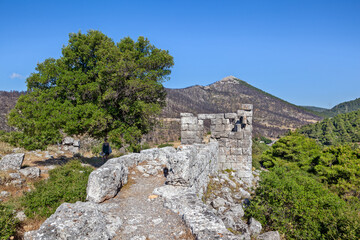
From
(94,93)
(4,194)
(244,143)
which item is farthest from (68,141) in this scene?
(244,143)

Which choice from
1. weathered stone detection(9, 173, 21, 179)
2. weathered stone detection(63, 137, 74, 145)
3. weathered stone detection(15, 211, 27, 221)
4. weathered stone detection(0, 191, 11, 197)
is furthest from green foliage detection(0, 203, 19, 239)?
weathered stone detection(63, 137, 74, 145)

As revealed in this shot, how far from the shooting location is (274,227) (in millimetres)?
8164

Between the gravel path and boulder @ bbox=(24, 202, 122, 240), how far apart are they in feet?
0.88

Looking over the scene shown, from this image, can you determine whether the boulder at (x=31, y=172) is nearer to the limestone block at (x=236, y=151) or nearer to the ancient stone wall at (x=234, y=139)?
the ancient stone wall at (x=234, y=139)

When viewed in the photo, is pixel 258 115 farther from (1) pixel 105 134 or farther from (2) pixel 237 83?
(1) pixel 105 134

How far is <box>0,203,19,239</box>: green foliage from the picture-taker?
4946mm

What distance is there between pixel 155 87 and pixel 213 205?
6.90 meters

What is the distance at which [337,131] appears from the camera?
68.8 m

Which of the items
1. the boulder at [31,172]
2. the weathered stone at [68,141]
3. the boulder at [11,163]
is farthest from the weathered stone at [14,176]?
the weathered stone at [68,141]

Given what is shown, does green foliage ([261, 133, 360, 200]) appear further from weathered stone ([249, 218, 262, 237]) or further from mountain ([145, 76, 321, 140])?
mountain ([145, 76, 321, 140])

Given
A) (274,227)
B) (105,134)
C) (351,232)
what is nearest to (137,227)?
(274,227)

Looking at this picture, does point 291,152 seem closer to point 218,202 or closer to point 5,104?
point 218,202

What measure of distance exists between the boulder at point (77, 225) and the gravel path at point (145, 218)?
0.88 feet

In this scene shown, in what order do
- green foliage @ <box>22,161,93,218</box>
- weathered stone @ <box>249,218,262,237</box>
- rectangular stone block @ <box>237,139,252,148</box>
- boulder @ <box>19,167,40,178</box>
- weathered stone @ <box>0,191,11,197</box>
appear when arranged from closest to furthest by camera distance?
green foliage @ <box>22,161,93,218</box>, weathered stone @ <box>249,218,262,237</box>, weathered stone @ <box>0,191,11,197</box>, boulder @ <box>19,167,40,178</box>, rectangular stone block @ <box>237,139,252,148</box>
